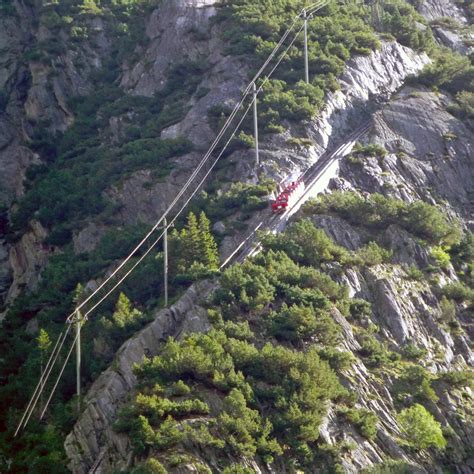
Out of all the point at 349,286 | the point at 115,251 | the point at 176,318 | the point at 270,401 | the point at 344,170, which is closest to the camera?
the point at 270,401

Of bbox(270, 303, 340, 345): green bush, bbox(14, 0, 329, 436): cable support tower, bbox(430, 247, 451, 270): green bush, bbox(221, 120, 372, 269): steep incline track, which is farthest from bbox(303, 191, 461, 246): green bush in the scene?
bbox(270, 303, 340, 345): green bush

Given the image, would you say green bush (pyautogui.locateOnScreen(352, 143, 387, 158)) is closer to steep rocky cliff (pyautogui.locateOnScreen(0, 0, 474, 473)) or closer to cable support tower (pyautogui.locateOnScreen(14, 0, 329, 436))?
steep rocky cliff (pyautogui.locateOnScreen(0, 0, 474, 473))

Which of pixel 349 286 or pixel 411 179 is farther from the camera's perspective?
pixel 411 179

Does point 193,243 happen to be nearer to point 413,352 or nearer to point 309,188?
point 309,188

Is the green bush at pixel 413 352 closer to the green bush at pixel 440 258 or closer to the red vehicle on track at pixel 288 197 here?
the green bush at pixel 440 258

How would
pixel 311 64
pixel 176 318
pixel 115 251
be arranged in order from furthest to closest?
pixel 311 64
pixel 115 251
pixel 176 318

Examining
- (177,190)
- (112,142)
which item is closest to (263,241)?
(177,190)

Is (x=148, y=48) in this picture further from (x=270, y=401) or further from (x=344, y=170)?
(x=270, y=401)

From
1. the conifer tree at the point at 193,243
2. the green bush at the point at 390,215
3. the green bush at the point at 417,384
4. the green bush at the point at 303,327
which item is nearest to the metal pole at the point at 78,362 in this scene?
the conifer tree at the point at 193,243
